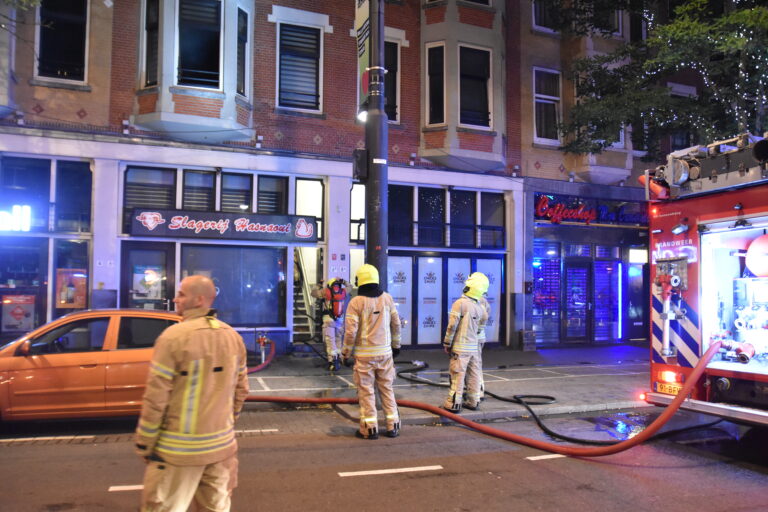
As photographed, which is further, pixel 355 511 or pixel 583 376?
pixel 583 376

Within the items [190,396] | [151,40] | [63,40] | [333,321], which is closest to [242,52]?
[151,40]

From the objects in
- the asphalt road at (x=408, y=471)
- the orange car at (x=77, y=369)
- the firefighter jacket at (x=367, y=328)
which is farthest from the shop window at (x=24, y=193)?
the firefighter jacket at (x=367, y=328)

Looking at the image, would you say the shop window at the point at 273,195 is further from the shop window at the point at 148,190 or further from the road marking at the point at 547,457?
the road marking at the point at 547,457

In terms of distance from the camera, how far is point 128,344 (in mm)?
7133

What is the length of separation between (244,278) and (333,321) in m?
3.14

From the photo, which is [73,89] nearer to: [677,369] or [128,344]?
[128,344]

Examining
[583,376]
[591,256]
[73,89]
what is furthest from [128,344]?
[591,256]

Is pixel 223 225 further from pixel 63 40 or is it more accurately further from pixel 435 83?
pixel 435 83

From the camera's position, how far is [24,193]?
12.2m

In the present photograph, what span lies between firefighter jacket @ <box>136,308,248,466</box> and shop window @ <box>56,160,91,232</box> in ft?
35.1

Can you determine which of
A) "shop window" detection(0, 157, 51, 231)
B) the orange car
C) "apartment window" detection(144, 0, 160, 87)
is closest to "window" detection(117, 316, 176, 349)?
the orange car

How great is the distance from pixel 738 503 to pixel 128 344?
6683mm

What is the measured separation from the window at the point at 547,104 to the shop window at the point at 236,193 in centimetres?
853

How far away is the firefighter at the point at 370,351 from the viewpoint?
680cm
